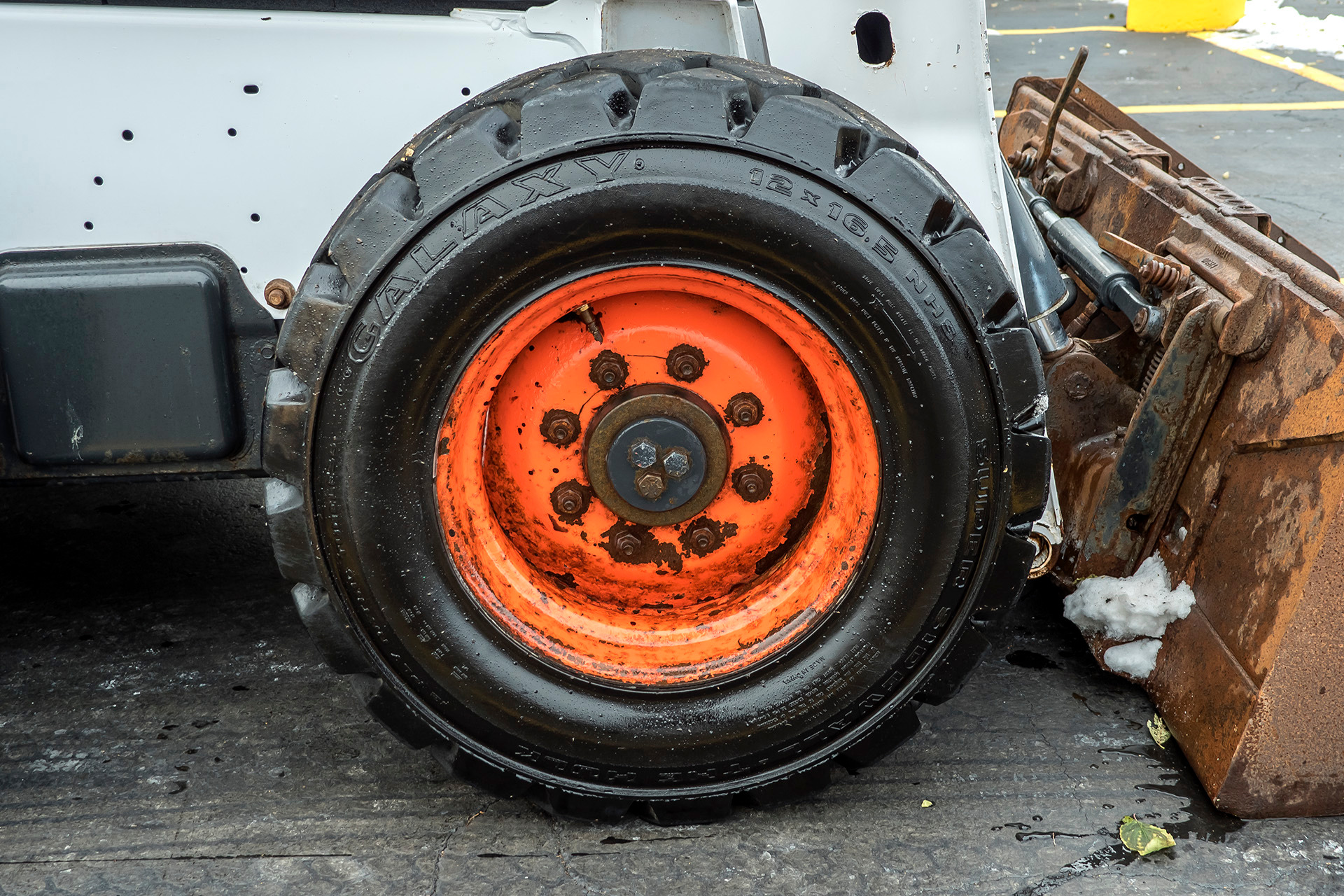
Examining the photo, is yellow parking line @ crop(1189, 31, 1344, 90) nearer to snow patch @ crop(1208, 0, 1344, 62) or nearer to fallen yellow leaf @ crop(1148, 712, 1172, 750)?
snow patch @ crop(1208, 0, 1344, 62)

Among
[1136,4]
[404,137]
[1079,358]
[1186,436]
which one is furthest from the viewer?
Result: [1136,4]

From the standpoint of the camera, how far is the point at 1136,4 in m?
12.1

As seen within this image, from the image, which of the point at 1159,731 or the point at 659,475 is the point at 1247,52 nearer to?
the point at 1159,731

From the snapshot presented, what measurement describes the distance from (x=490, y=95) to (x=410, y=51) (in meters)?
0.22

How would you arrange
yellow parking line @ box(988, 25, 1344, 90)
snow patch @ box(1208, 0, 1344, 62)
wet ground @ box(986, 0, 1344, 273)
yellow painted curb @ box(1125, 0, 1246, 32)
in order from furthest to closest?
yellow painted curb @ box(1125, 0, 1246, 32) → snow patch @ box(1208, 0, 1344, 62) → yellow parking line @ box(988, 25, 1344, 90) → wet ground @ box(986, 0, 1344, 273)

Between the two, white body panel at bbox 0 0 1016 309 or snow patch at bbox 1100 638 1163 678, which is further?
snow patch at bbox 1100 638 1163 678

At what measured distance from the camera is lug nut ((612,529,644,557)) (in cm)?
209

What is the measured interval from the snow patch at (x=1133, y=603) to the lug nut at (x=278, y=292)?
1.85m

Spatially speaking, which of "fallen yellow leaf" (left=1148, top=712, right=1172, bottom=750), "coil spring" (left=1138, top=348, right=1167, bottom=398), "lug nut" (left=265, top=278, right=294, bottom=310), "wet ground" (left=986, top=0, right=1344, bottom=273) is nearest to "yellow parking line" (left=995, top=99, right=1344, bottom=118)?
"wet ground" (left=986, top=0, right=1344, bottom=273)

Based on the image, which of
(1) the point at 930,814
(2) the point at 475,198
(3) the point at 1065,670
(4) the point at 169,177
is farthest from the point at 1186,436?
(4) the point at 169,177

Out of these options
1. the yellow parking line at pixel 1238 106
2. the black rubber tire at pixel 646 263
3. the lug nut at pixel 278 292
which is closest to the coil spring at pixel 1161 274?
the black rubber tire at pixel 646 263

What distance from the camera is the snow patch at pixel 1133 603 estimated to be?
7.84 feet

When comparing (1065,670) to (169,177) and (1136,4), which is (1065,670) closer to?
(169,177)

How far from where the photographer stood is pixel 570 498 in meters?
2.06
